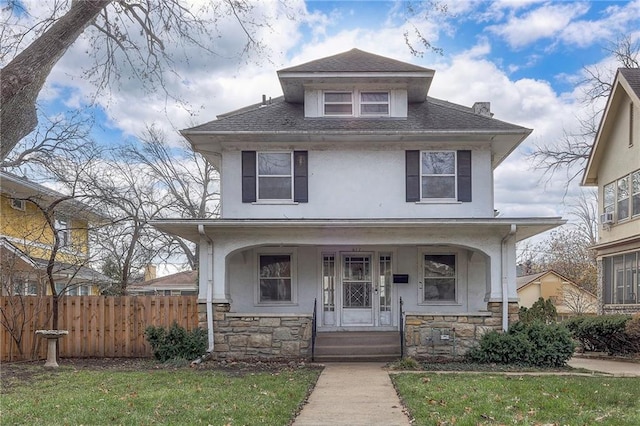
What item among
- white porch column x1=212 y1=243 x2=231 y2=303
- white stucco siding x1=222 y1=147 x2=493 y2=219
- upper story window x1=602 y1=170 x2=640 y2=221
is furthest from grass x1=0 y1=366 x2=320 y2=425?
upper story window x1=602 y1=170 x2=640 y2=221

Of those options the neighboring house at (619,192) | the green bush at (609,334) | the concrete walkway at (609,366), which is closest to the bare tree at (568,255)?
the neighboring house at (619,192)

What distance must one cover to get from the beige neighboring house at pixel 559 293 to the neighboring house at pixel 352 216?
19.9m

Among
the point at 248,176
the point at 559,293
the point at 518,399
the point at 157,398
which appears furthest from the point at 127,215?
the point at 559,293

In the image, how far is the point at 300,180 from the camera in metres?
13.0

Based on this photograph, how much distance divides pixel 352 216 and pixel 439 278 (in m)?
2.83

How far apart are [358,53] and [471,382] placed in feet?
33.8

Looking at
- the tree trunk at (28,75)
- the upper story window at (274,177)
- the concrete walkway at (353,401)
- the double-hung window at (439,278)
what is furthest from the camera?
the double-hung window at (439,278)

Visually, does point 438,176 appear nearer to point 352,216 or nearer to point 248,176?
point 352,216

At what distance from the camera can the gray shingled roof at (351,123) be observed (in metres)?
12.8

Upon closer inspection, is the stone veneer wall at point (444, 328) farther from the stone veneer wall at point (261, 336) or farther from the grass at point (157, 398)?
the grass at point (157, 398)

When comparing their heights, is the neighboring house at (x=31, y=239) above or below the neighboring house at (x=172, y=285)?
above

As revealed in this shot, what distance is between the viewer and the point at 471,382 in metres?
8.47

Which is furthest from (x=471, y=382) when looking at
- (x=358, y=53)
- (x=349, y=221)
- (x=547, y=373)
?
(x=358, y=53)

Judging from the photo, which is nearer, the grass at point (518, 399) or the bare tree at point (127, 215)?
the grass at point (518, 399)
